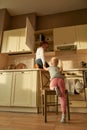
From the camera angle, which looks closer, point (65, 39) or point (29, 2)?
point (65, 39)

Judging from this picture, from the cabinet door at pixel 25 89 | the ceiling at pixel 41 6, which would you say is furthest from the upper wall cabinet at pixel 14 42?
the cabinet door at pixel 25 89

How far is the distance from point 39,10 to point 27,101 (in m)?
2.67

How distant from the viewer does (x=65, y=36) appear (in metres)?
3.38

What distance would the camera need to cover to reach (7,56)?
386cm

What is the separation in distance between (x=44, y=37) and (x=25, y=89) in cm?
169

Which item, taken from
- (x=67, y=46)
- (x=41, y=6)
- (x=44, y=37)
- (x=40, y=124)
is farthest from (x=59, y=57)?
(x=40, y=124)

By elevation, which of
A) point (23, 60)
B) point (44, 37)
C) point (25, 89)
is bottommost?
point (25, 89)

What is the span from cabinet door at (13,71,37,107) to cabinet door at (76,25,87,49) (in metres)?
1.33

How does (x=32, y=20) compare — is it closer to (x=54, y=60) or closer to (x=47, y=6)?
(x=47, y=6)

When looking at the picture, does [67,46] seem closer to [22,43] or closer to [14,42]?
[22,43]

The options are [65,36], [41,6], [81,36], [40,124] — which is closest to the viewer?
[40,124]

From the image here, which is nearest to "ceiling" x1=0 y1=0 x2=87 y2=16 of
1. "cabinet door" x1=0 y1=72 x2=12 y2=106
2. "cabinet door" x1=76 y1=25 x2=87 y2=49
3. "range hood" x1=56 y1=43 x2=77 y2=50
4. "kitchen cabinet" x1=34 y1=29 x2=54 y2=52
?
"kitchen cabinet" x1=34 y1=29 x2=54 y2=52

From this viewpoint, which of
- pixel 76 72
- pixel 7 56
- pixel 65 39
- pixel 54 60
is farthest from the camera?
pixel 7 56

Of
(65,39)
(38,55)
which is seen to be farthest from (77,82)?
(65,39)
